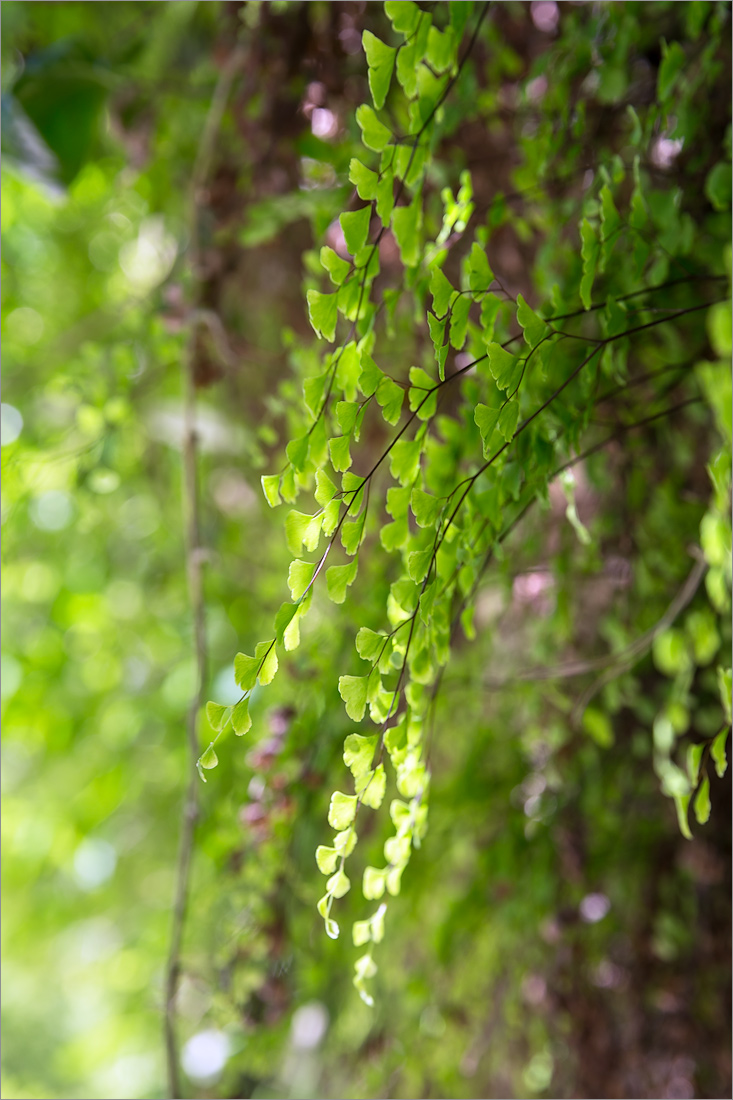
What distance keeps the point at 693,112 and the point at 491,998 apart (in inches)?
39.3

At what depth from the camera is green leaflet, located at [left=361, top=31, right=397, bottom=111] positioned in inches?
15.3

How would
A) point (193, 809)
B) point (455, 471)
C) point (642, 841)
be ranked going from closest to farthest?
point (455, 471)
point (193, 809)
point (642, 841)

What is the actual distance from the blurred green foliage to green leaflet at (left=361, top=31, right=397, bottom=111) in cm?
1

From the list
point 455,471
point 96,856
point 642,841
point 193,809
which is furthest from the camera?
point 96,856

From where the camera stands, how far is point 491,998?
1.01 meters

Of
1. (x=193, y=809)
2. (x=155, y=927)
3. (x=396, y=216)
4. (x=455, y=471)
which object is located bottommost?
(x=155, y=927)

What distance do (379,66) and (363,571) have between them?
0.72 metres

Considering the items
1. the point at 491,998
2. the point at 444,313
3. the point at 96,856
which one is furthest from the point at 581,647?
the point at 96,856

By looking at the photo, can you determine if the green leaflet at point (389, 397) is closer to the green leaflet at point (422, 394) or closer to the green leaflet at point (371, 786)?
the green leaflet at point (422, 394)

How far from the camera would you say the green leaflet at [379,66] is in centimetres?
39

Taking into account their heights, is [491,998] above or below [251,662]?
below

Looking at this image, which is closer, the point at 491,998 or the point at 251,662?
the point at 251,662

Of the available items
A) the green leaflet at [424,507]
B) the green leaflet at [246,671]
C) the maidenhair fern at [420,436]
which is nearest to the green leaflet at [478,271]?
the maidenhair fern at [420,436]

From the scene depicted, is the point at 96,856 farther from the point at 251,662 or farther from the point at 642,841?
the point at 251,662
